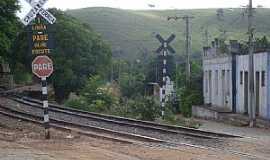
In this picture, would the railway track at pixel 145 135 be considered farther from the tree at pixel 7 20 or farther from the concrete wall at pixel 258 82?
the concrete wall at pixel 258 82

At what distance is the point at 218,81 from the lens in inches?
2130

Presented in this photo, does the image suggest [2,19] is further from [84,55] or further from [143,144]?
[84,55]

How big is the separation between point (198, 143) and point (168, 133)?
276 centimetres

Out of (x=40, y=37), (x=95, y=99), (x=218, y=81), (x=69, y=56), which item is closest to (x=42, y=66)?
(x=40, y=37)

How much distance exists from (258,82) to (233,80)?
20.3 feet

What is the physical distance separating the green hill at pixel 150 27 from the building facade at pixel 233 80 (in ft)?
242

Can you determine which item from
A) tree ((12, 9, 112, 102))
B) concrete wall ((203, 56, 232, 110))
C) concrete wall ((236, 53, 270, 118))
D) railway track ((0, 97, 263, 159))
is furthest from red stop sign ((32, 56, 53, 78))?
tree ((12, 9, 112, 102))

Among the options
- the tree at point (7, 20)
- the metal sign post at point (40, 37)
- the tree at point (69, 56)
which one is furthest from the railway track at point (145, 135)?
the tree at point (69, 56)

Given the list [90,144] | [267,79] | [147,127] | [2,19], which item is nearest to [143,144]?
[90,144]

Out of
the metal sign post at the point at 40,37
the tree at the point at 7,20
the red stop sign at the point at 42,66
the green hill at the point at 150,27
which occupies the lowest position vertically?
the red stop sign at the point at 42,66

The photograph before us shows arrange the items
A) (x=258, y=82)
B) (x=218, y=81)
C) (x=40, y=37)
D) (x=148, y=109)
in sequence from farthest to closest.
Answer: (x=218, y=81), (x=258, y=82), (x=148, y=109), (x=40, y=37)

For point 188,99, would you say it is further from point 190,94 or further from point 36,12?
point 36,12

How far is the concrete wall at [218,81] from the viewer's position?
49.7m

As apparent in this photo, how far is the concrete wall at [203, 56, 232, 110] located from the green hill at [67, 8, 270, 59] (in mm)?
72638
